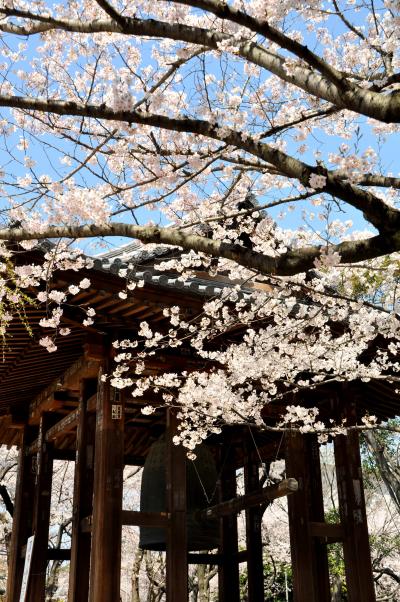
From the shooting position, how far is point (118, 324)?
259 inches

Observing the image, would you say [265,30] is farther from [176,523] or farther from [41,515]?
[41,515]

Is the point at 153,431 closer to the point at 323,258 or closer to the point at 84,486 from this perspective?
the point at 84,486

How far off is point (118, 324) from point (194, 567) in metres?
17.2

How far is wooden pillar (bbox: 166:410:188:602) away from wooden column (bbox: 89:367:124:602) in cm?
63

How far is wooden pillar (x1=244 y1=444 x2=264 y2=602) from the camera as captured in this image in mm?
9539

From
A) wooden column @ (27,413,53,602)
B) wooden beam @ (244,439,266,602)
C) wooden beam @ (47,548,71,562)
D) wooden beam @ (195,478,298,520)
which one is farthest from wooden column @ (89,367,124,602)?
wooden beam @ (244,439,266,602)

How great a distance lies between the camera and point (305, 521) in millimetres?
7613

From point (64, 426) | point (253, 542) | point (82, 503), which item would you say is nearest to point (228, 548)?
point (253, 542)

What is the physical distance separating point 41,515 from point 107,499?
244 centimetres

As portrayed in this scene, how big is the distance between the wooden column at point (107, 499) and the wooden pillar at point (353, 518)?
2.84 meters

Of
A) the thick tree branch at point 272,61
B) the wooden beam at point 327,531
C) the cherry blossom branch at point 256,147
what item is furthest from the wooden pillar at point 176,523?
the thick tree branch at point 272,61

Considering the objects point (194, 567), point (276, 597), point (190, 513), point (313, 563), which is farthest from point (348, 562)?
point (194, 567)

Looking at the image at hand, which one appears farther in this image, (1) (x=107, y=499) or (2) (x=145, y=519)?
(2) (x=145, y=519)

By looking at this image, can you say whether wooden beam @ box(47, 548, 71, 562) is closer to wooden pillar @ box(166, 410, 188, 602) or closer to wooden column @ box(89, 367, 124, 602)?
wooden pillar @ box(166, 410, 188, 602)
